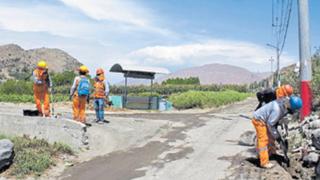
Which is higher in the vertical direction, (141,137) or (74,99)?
(74,99)

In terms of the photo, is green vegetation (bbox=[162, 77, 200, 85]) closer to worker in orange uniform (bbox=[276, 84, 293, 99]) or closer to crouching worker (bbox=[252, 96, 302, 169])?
worker in orange uniform (bbox=[276, 84, 293, 99])

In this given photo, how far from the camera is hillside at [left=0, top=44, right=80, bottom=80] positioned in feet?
294

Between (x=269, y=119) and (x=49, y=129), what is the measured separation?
5.67 m

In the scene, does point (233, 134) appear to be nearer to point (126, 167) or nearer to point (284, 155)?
point (284, 155)

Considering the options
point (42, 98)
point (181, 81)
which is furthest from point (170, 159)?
point (181, 81)

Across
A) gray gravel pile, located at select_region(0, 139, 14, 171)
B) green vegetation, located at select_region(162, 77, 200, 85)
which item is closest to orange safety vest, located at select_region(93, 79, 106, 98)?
gray gravel pile, located at select_region(0, 139, 14, 171)

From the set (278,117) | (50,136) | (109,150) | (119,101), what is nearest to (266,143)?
(278,117)

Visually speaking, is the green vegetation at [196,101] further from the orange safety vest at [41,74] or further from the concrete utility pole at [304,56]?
the orange safety vest at [41,74]

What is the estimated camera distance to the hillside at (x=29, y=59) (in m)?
89.7

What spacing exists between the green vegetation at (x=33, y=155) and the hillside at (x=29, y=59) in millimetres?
77406

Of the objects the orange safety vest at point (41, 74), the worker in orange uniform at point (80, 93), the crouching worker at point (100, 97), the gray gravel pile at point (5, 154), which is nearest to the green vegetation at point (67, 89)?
the crouching worker at point (100, 97)

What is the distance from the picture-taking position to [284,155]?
9.45 metres

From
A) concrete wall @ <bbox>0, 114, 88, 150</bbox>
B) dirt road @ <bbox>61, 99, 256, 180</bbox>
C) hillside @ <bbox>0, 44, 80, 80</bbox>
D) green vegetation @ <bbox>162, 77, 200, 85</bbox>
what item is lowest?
dirt road @ <bbox>61, 99, 256, 180</bbox>

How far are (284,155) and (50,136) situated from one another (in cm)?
576
